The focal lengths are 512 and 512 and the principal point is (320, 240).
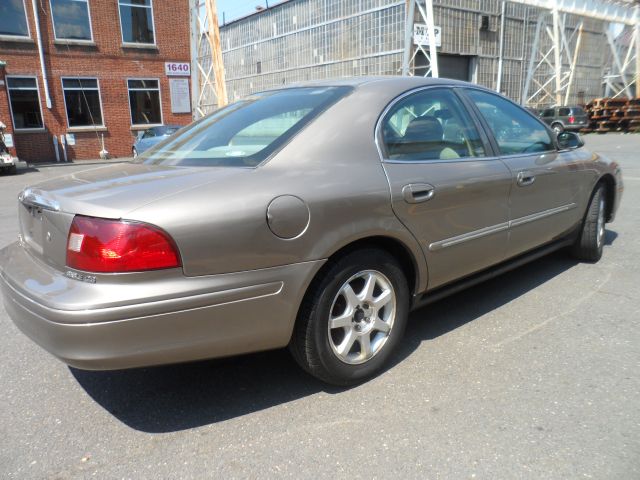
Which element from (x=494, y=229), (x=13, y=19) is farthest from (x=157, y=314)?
(x=13, y=19)

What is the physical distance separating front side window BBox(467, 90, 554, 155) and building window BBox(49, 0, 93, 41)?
65.8 ft

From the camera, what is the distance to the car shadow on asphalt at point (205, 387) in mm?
2541

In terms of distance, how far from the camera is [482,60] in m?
26.5

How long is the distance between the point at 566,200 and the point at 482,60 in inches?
982

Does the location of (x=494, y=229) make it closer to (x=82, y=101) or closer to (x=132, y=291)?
(x=132, y=291)

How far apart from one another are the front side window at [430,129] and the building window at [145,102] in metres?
20.4

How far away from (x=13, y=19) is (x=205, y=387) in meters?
20.7

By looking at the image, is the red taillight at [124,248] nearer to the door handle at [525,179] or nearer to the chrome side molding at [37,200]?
the chrome side molding at [37,200]

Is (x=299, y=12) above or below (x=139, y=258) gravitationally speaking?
above

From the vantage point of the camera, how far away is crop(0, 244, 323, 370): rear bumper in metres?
2.05

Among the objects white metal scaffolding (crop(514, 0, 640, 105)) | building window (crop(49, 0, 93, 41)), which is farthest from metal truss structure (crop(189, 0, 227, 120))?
white metal scaffolding (crop(514, 0, 640, 105))

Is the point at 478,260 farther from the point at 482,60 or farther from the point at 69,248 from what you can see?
the point at 482,60

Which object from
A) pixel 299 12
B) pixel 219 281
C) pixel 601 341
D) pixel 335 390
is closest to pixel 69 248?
pixel 219 281

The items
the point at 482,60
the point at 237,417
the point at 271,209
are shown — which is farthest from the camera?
the point at 482,60
